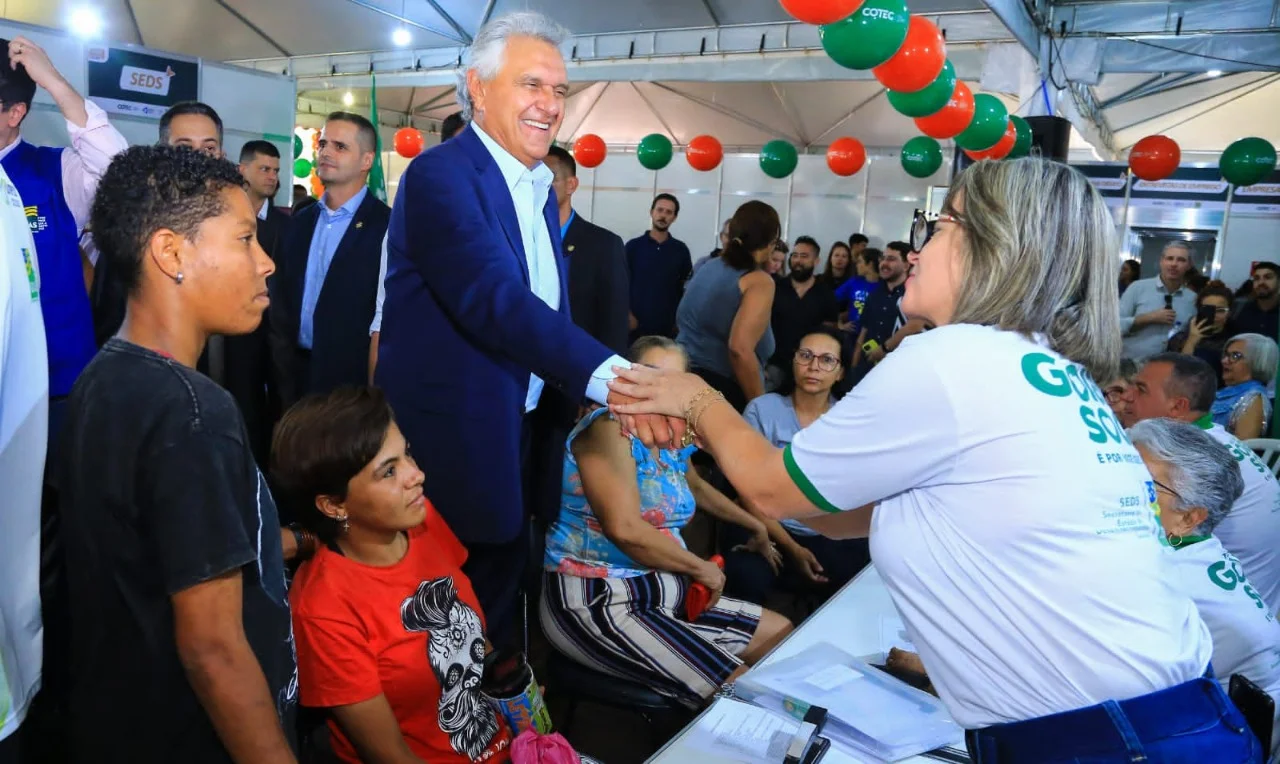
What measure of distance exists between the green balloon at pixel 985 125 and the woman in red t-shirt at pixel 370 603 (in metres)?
5.49

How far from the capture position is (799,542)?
3.47 m

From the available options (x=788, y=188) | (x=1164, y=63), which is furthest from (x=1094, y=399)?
(x=788, y=188)

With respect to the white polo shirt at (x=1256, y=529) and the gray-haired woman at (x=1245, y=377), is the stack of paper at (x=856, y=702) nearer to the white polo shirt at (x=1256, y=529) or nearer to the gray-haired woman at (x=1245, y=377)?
the white polo shirt at (x=1256, y=529)

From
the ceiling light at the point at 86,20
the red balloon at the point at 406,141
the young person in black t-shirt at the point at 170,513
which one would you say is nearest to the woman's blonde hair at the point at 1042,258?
the young person in black t-shirt at the point at 170,513

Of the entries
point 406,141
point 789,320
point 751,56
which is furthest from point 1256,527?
point 406,141

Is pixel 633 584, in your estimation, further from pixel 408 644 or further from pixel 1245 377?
pixel 1245 377

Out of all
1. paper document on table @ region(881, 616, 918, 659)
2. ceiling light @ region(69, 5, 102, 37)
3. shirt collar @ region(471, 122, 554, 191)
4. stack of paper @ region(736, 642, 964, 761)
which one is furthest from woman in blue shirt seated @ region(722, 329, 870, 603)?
ceiling light @ region(69, 5, 102, 37)

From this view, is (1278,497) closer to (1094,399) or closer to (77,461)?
(1094,399)

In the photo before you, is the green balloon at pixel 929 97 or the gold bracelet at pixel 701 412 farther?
the green balloon at pixel 929 97

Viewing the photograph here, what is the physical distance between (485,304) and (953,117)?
16.7 feet

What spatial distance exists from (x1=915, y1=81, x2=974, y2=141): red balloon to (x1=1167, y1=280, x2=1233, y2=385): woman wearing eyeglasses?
1913 millimetres

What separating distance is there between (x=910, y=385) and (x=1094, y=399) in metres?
0.25

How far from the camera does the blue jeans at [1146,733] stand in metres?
1.01

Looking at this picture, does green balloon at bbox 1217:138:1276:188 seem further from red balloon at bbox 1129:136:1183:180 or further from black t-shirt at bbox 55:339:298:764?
black t-shirt at bbox 55:339:298:764
